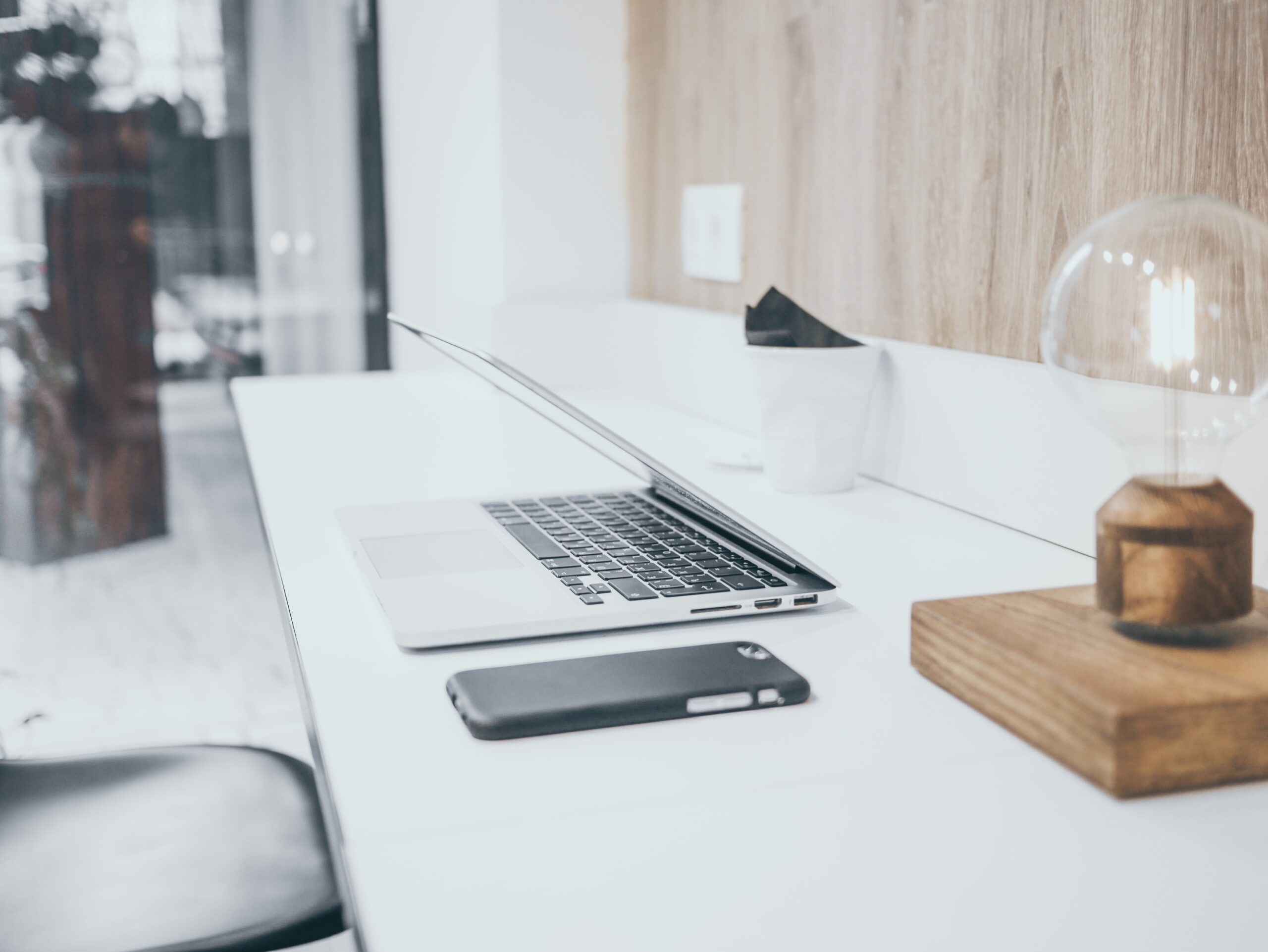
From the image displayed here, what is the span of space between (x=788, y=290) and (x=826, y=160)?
164 millimetres

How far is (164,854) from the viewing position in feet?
3.18

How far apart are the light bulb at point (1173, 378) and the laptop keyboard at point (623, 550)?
23 centimetres

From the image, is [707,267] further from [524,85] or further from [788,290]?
[524,85]

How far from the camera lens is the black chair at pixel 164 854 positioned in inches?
33.5

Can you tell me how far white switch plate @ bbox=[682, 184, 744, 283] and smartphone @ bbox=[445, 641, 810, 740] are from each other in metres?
1.02

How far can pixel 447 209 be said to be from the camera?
2.25 metres

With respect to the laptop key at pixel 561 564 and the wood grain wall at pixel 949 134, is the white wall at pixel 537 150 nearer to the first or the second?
the wood grain wall at pixel 949 134

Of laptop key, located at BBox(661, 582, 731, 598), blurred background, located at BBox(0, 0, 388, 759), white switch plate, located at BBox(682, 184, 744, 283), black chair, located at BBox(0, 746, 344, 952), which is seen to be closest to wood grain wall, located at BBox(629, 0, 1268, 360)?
white switch plate, located at BBox(682, 184, 744, 283)

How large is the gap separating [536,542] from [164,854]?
0.39 meters

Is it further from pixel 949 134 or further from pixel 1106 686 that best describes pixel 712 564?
pixel 949 134

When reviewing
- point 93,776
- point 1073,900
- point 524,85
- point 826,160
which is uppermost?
point 524,85

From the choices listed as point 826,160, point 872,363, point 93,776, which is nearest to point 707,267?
point 826,160

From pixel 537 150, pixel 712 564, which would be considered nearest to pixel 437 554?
pixel 712 564

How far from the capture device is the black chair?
0.85 metres
